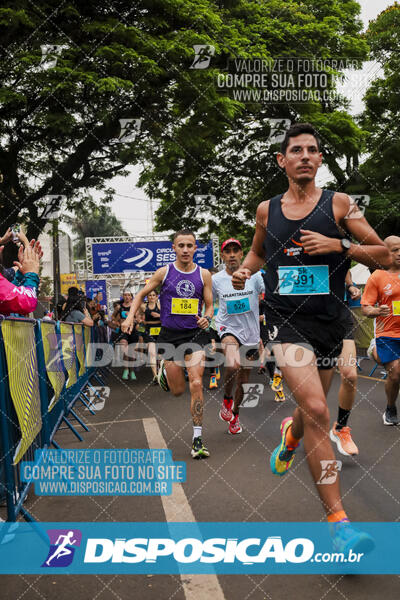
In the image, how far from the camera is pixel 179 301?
266 inches

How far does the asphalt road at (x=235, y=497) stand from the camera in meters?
2.98

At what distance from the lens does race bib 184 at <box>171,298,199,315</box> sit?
6.75 meters

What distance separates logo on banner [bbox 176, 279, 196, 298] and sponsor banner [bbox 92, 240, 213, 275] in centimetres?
2097

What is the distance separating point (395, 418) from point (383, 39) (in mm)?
17417

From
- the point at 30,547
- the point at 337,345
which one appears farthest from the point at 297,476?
the point at 30,547

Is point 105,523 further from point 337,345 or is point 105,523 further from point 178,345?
point 178,345

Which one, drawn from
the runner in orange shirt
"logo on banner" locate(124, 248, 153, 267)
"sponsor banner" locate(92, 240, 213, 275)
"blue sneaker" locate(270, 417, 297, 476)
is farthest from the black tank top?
"logo on banner" locate(124, 248, 153, 267)

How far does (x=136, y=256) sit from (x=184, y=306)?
72.5 feet

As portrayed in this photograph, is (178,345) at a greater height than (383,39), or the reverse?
(383,39)

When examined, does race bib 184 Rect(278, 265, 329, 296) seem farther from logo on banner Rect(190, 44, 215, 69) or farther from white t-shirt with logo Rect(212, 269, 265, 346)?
logo on banner Rect(190, 44, 215, 69)

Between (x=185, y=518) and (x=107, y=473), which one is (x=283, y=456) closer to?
(x=185, y=518)

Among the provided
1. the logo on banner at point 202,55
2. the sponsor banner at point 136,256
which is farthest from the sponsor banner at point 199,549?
the sponsor banner at point 136,256

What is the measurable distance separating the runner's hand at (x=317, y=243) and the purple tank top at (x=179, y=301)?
329cm

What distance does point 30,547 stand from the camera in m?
3.71
